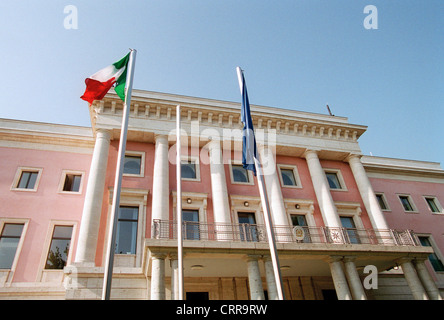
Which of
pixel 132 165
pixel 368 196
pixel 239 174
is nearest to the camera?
pixel 132 165

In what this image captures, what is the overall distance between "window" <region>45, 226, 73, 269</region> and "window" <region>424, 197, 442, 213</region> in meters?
26.9

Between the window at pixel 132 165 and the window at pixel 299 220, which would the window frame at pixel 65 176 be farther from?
the window at pixel 299 220

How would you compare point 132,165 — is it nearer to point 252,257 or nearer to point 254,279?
point 252,257

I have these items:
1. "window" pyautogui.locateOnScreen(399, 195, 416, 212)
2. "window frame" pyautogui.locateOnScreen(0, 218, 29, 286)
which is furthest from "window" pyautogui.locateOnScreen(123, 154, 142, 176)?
"window" pyautogui.locateOnScreen(399, 195, 416, 212)

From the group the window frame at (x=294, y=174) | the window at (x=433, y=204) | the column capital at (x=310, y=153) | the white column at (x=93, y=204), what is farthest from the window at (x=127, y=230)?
the window at (x=433, y=204)

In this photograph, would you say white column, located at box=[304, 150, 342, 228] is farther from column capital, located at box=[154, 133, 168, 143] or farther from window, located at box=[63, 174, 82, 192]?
window, located at box=[63, 174, 82, 192]

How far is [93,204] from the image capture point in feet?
52.4

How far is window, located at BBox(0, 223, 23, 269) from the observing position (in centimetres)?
1559

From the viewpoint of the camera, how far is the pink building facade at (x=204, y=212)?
560 inches

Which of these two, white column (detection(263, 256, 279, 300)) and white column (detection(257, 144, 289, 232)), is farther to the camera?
white column (detection(257, 144, 289, 232))

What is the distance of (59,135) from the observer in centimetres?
1984

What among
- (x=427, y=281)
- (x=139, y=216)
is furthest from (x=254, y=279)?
(x=427, y=281)

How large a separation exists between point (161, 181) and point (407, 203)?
20.2 m
